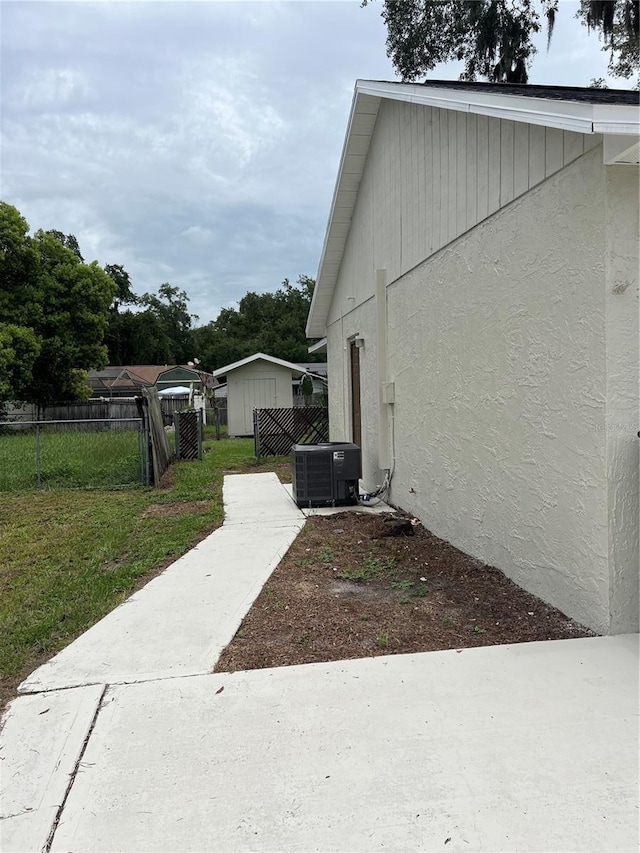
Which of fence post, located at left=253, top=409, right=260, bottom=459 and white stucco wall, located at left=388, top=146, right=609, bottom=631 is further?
fence post, located at left=253, top=409, right=260, bottom=459

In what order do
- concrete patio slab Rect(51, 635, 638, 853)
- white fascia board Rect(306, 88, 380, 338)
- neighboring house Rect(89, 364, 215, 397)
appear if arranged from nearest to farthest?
concrete patio slab Rect(51, 635, 638, 853) < white fascia board Rect(306, 88, 380, 338) < neighboring house Rect(89, 364, 215, 397)

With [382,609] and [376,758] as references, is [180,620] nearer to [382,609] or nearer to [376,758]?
[382,609]

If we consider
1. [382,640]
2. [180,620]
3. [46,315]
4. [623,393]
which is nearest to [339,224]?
[623,393]

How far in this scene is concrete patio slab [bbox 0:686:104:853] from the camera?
7.27ft

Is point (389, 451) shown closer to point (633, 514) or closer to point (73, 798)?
point (633, 514)

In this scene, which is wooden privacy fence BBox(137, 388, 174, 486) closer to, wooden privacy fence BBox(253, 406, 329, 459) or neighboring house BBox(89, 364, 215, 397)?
wooden privacy fence BBox(253, 406, 329, 459)

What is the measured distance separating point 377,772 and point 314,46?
26.2ft

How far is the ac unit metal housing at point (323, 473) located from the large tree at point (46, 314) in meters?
20.0

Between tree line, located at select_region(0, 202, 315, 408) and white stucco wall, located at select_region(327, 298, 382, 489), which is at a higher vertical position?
tree line, located at select_region(0, 202, 315, 408)

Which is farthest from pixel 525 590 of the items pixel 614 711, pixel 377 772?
pixel 377 772

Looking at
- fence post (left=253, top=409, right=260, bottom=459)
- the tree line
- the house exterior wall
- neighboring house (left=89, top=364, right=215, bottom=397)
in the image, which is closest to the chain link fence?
fence post (left=253, top=409, right=260, bottom=459)

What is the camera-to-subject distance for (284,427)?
1616 centimetres

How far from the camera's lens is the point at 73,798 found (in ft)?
7.68

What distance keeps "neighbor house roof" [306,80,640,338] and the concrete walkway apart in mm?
2842
